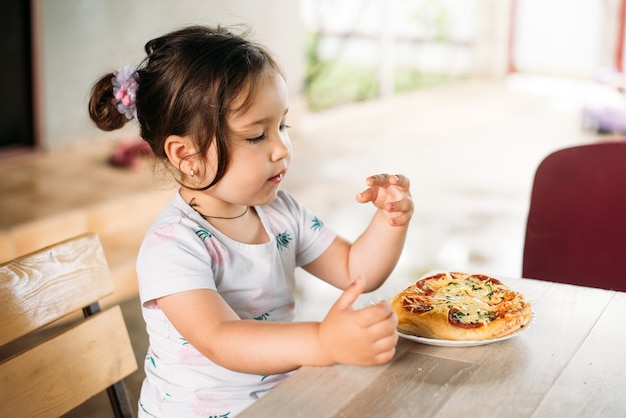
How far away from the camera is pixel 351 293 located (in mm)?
980

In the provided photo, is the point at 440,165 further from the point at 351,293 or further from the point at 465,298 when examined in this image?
the point at 351,293

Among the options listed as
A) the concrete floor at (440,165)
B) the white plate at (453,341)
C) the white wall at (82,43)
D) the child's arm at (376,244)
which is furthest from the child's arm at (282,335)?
the white wall at (82,43)

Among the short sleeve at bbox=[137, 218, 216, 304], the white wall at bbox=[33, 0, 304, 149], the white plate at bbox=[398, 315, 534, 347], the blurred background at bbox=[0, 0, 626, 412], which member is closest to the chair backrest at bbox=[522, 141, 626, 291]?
the blurred background at bbox=[0, 0, 626, 412]

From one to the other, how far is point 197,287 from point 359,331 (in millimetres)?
288

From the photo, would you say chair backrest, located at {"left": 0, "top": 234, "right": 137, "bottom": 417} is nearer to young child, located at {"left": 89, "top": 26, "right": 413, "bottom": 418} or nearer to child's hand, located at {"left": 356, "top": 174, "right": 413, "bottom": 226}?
young child, located at {"left": 89, "top": 26, "right": 413, "bottom": 418}

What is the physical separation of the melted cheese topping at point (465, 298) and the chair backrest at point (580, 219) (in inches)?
25.9

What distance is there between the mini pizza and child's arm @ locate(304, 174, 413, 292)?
4.8 inches

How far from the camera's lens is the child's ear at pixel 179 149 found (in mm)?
1268

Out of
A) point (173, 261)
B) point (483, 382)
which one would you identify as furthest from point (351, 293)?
point (173, 261)

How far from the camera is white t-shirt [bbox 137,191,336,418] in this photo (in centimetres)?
120

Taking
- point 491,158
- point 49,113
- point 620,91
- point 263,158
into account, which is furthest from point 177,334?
point 620,91

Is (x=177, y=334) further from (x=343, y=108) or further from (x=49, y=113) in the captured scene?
(x=343, y=108)

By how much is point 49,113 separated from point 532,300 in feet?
12.0

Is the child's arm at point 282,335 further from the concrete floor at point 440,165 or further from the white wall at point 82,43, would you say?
the white wall at point 82,43
